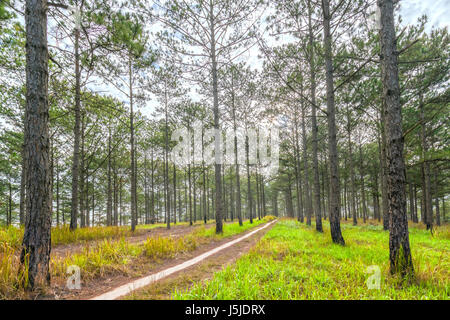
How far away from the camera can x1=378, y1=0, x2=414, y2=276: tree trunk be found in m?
3.22

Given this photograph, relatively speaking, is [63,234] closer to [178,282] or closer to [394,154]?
[178,282]

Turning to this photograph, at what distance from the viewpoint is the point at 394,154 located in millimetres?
3301

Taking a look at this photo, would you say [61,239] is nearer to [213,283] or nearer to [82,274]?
[82,274]

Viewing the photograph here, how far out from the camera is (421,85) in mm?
9258

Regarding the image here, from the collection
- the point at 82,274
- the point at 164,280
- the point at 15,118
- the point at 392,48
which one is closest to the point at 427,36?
the point at 392,48

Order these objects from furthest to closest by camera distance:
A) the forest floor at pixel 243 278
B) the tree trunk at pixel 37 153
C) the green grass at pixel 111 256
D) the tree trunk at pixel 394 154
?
the green grass at pixel 111 256 → the tree trunk at pixel 394 154 → the tree trunk at pixel 37 153 → the forest floor at pixel 243 278

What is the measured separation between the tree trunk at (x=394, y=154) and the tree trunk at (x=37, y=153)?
6.36m

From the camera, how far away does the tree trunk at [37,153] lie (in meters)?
2.90

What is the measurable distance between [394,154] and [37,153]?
6.55 metres

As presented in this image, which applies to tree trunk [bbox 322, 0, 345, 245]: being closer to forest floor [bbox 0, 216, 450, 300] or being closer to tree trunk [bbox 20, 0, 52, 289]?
→ forest floor [bbox 0, 216, 450, 300]
